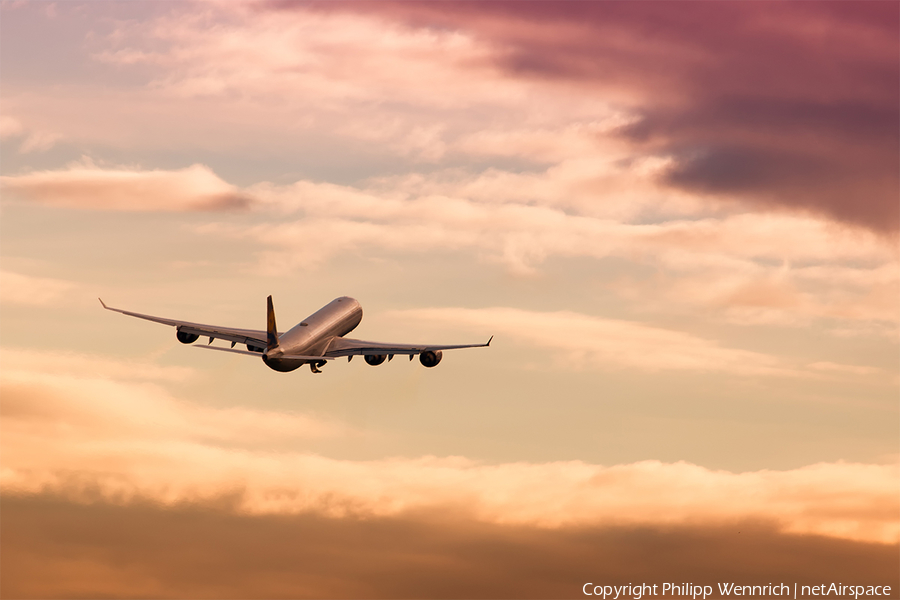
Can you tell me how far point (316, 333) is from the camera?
13400 centimetres

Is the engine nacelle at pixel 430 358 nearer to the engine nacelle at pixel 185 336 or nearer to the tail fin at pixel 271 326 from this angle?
the tail fin at pixel 271 326

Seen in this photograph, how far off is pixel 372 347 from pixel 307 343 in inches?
320

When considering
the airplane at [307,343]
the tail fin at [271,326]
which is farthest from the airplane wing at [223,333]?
the tail fin at [271,326]

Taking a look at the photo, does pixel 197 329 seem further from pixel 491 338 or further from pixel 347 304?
pixel 491 338

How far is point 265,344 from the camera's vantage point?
432ft

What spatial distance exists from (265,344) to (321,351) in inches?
267

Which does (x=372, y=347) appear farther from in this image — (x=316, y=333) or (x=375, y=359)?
(x=316, y=333)

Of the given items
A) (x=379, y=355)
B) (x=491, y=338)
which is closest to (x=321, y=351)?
(x=379, y=355)

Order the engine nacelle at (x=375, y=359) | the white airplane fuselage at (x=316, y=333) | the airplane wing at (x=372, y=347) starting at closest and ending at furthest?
1. the white airplane fuselage at (x=316, y=333)
2. the airplane wing at (x=372, y=347)
3. the engine nacelle at (x=375, y=359)

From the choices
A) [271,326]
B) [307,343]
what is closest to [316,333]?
[307,343]

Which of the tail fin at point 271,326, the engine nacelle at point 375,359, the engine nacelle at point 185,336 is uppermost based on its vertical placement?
the engine nacelle at point 185,336

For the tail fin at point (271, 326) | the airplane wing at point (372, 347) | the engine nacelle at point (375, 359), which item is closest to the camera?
the tail fin at point (271, 326)

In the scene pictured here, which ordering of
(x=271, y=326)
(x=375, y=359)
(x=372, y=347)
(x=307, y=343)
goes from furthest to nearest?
1. (x=375, y=359)
2. (x=372, y=347)
3. (x=307, y=343)
4. (x=271, y=326)

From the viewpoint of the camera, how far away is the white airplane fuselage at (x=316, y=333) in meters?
125
